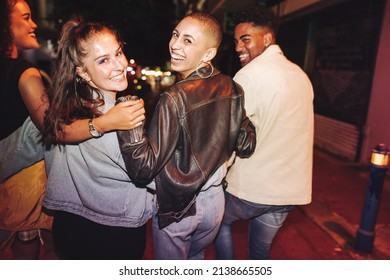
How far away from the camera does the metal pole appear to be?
3.34 m

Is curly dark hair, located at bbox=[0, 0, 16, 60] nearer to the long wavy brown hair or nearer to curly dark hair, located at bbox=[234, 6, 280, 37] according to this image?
the long wavy brown hair

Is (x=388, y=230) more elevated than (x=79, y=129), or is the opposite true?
(x=79, y=129)

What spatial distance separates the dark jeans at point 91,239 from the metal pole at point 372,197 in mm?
2701

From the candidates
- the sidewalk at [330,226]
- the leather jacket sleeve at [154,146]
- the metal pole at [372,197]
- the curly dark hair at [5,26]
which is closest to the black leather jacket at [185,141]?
the leather jacket sleeve at [154,146]

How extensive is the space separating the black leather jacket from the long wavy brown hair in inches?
12.0

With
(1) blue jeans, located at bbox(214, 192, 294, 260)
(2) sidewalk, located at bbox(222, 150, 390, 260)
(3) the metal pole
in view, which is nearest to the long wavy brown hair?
(1) blue jeans, located at bbox(214, 192, 294, 260)

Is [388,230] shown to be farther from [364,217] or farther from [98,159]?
[98,159]

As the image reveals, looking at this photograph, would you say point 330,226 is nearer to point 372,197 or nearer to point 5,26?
point 372,197

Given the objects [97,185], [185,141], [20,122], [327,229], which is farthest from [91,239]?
[327,229]

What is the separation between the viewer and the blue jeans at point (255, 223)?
2344mm

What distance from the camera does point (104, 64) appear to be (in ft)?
5.47

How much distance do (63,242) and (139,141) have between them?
77 cm

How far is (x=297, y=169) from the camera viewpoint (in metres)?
2.27
